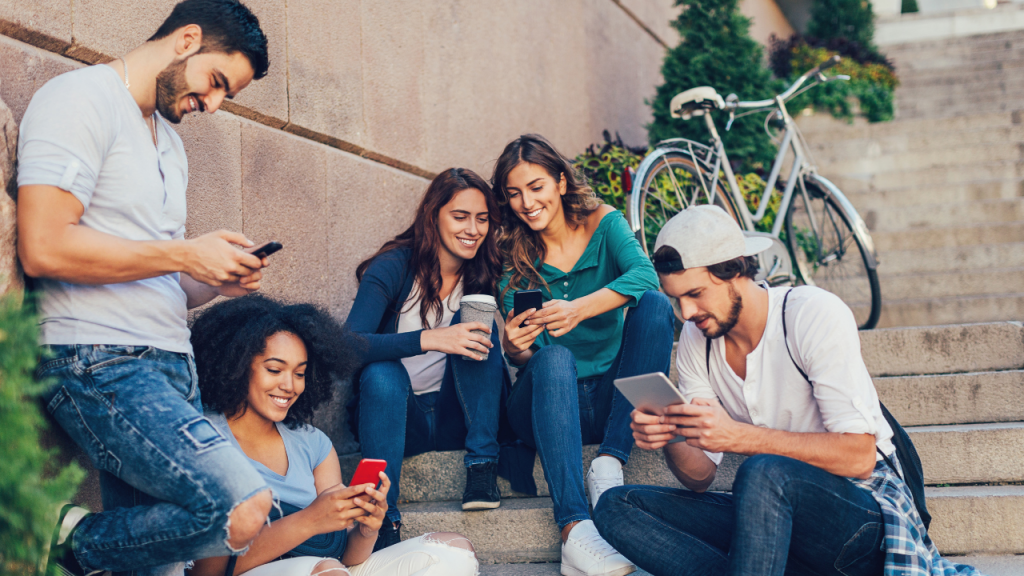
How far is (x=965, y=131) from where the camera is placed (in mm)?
8039

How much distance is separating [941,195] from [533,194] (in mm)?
5065

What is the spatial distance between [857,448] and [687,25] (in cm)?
500

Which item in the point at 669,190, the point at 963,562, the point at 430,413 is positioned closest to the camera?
the point at 963,562

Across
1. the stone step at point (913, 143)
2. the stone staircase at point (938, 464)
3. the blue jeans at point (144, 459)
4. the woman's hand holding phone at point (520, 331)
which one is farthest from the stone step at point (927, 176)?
the blue jeans at point (144, 459)

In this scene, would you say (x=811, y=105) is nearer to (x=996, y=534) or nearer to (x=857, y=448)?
(x=996, y=534)

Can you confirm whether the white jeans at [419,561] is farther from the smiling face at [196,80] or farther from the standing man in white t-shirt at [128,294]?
the smiling face at [196,80]

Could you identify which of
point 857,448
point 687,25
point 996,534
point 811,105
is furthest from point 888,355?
point 811,105

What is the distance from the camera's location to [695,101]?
4918 mm

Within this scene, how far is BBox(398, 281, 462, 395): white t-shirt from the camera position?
316 centimetres

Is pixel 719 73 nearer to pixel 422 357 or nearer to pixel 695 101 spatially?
pixel 695 101

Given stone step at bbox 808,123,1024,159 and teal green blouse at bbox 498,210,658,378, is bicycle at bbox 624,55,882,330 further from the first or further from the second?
stone step at bbox 808,123,1024,159

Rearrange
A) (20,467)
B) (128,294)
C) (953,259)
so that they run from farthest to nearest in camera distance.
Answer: (953,259)
(128,294)
(20,467)

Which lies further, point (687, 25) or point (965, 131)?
point (965, 131)

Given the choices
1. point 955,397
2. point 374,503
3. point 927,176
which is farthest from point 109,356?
point 927,176
